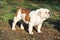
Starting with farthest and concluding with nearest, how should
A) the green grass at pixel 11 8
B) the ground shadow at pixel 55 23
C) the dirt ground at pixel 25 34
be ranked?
the green grass at pixel 11 8 < the ground shadow at pixel 55 23 < the dirt ground at pixel 25 34

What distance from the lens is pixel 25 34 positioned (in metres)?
7.62

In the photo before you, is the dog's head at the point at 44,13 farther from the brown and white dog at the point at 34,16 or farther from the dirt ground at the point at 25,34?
the dirt ground at the point at 25,34

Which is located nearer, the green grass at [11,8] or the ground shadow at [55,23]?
the ground shadow at [55,23]

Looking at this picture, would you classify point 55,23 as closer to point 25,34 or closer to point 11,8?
point 25,34

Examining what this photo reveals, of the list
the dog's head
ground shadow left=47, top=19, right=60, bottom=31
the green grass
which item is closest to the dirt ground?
ground shadow left=47, top=19, right=60, bottom=31

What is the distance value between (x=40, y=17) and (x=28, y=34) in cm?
77

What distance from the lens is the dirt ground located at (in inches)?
283

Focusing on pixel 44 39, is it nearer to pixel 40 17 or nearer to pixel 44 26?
pixel 40 17

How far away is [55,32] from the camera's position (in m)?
7.95

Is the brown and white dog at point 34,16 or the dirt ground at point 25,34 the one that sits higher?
the brown and white dog at point 34,16

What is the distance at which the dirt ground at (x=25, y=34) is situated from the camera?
7181 millimetres

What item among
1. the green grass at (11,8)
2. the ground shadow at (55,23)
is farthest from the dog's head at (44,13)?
the green grass at (11,8)

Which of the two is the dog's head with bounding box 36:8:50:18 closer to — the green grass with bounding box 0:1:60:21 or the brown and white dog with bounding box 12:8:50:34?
the brown and white dog with bounding box 12:8:50:34

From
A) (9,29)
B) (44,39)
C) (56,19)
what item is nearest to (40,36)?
(44,39)
